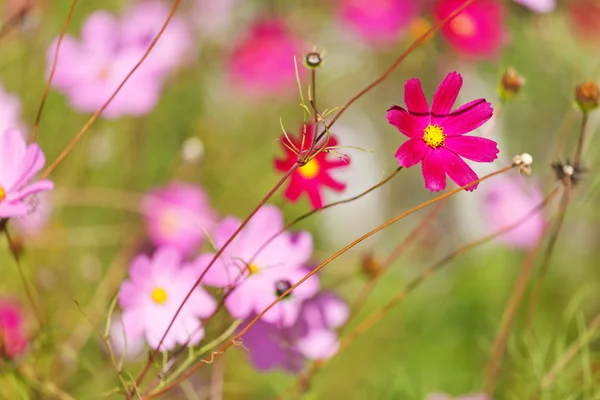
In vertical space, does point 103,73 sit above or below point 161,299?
above

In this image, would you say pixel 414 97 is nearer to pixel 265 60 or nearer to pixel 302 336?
pixel 302 336

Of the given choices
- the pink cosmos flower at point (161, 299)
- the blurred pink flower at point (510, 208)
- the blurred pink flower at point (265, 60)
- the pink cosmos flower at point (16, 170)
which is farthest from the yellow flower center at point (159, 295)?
the blurred pink flower at point (265, 60)

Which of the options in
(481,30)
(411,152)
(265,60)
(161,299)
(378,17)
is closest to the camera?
(411,152)

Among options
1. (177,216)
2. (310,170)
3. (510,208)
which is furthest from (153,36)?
(510,208)

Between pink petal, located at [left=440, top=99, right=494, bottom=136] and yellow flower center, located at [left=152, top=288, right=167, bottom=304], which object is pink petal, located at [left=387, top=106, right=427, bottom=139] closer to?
pink petal, located at [left=440, top=99, right=494, bottom=136]

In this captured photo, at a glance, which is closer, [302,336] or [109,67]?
[302,336]

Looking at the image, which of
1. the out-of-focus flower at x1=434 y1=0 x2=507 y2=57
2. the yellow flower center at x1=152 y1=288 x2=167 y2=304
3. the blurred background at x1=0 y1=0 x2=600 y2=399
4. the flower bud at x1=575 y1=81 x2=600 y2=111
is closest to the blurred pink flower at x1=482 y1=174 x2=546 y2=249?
the blurred background at x1=0 y1=0 x2=600 y2=399
